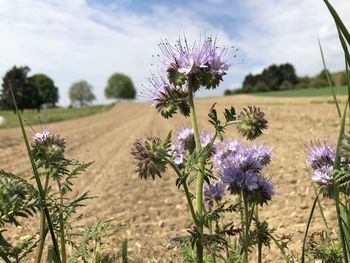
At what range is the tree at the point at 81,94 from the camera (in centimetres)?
16175

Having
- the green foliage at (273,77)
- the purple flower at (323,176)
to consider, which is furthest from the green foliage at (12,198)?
the green foliage at (273,77)

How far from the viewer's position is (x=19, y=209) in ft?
6.07

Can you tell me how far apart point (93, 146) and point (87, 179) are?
7.35 meters

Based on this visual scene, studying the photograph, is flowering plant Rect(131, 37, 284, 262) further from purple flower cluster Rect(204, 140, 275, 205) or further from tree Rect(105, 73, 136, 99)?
tree Rect(105, 73, 136, 99)

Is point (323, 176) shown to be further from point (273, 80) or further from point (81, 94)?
point (81, 94)

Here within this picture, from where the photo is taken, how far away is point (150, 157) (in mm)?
2219

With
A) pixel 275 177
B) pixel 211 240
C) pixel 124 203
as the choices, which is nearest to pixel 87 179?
pixel 124 203

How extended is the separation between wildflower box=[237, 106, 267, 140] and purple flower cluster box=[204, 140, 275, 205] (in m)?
0.21

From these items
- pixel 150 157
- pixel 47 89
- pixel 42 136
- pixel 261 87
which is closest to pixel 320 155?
pixel 150 157

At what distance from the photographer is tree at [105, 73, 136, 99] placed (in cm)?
15138

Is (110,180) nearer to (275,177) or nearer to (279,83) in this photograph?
(275,177)

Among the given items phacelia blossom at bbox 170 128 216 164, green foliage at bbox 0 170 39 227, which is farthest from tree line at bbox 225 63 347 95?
→ green foliage at bbox 0 170 39 227

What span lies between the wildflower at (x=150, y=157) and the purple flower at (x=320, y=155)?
89cm

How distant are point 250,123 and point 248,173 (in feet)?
0.98
